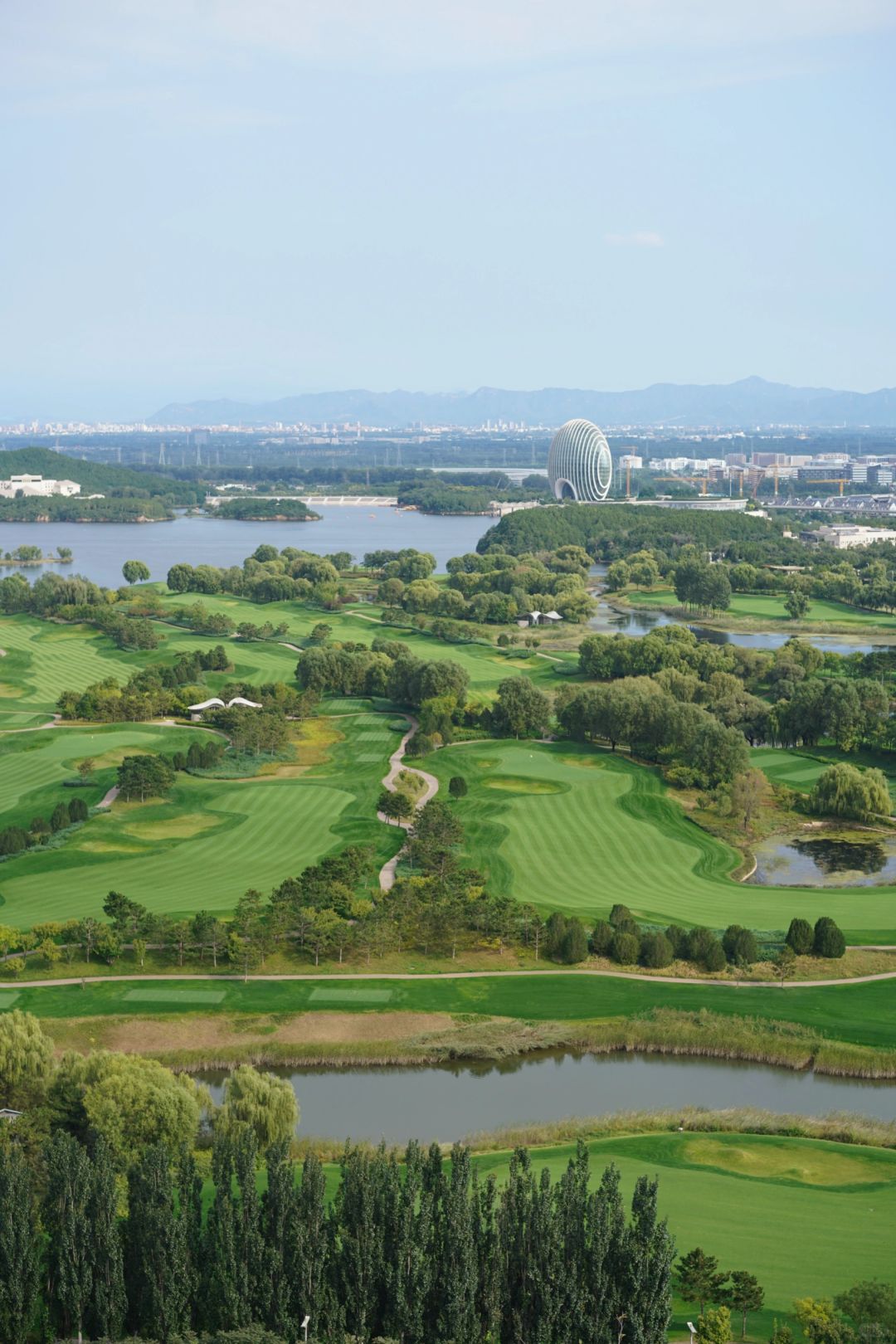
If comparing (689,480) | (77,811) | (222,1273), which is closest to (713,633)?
(77,811)

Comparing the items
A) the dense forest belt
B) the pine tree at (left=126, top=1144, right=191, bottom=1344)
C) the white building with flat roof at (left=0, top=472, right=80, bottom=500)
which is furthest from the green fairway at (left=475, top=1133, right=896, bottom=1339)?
the white building with flat roof at (left=0, top=472, right=80, bottom=500)

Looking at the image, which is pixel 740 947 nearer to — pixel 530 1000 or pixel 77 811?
pixel 530 1000

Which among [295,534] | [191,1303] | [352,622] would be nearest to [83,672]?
[352,622]

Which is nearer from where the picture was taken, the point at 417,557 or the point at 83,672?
the point at 83,672

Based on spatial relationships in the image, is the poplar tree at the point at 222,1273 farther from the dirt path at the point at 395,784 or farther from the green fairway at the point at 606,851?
the green fairway at the point at 606,851

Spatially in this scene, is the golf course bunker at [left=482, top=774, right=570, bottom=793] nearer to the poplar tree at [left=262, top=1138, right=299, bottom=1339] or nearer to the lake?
the poplar tree at [left=262, top=1138, right=299, bottom=1339]

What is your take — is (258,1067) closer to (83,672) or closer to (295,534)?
(83,672)
